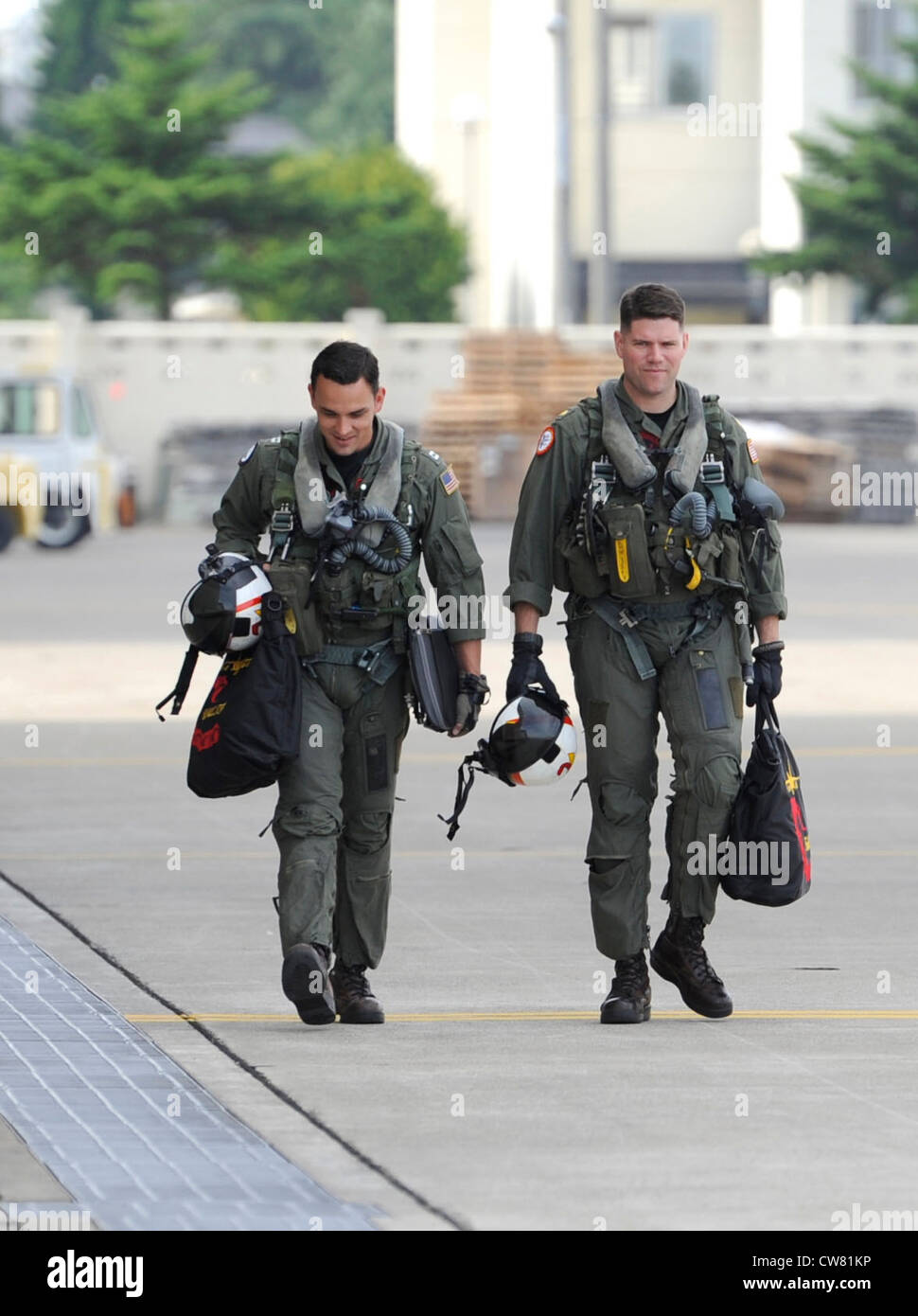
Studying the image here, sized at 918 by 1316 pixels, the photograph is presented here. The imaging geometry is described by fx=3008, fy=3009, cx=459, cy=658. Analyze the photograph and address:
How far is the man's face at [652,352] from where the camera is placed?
7637 millimetres

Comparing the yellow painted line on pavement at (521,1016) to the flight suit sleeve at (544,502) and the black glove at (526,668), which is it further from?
the flight suit sleeve at (544,502)

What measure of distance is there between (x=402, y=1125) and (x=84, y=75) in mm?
90829

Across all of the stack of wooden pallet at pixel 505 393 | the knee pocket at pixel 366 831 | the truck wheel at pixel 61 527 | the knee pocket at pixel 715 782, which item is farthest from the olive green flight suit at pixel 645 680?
the stack of wooden pallet at pixel 505 393

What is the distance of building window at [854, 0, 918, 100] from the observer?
55.2 metres

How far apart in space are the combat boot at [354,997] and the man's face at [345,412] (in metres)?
1.36

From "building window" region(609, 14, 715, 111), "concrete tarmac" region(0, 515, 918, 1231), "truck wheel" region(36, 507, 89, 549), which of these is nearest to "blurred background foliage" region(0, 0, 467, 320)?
"building window" region(609, 14, 715, 111)

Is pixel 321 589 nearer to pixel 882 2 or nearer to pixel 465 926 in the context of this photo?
pixel 465 926

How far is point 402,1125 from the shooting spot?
651 centimetres

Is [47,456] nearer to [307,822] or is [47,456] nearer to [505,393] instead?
[505,393]

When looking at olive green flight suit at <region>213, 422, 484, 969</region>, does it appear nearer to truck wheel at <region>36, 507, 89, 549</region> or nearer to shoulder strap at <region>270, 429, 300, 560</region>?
shoulder strap at <region>270, 429, 300, 560</region>

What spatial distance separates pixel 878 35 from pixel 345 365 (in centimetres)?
5009

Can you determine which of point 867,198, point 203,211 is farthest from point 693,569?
point 203,211

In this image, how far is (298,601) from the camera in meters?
7.64

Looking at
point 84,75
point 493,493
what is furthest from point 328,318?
point 84,75
